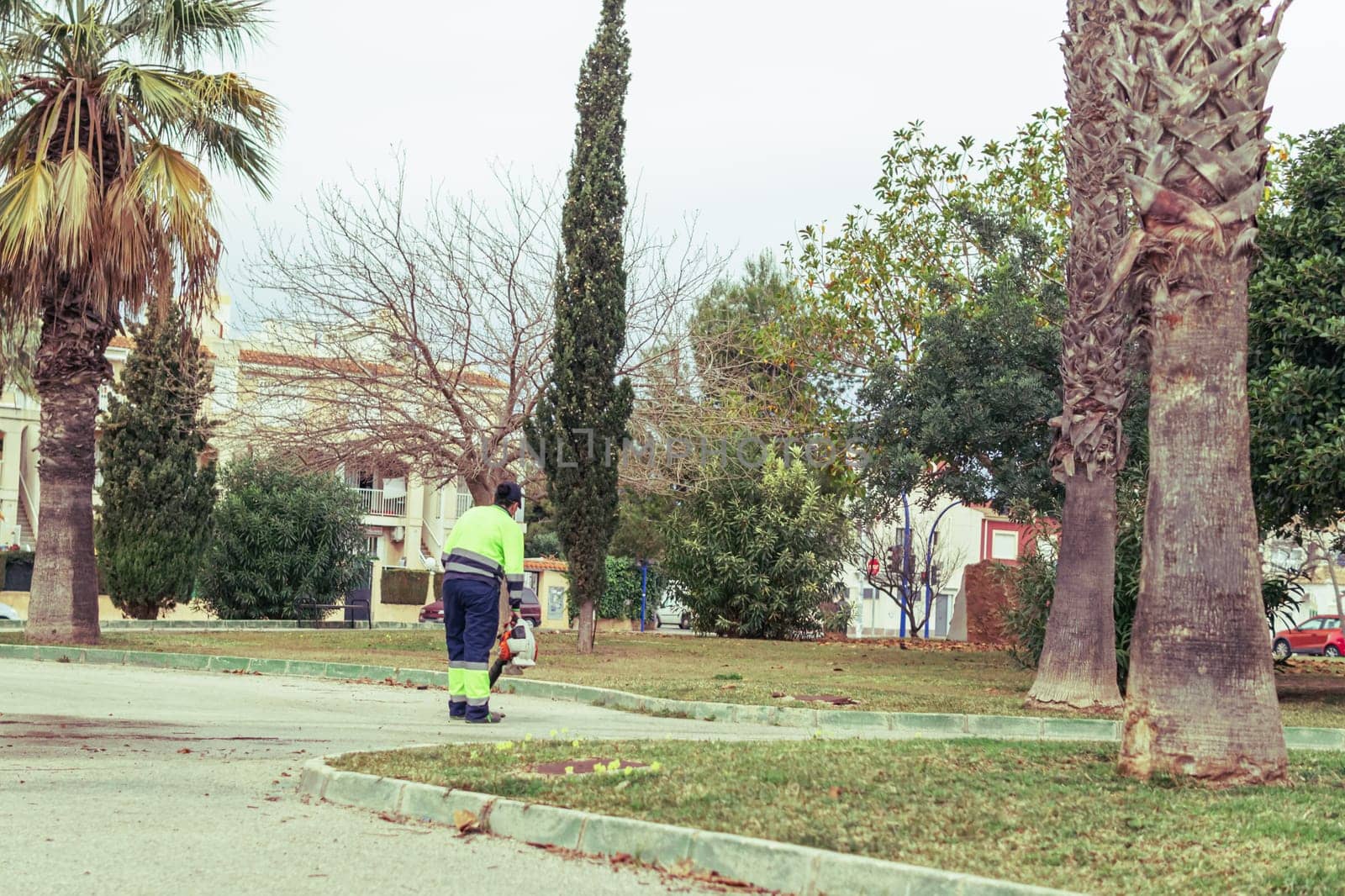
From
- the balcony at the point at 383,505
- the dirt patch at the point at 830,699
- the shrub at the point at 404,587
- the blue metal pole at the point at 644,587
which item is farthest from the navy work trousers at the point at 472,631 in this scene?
the balcony at the point at 383,505

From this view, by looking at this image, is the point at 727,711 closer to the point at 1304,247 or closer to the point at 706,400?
the point at 1304,247

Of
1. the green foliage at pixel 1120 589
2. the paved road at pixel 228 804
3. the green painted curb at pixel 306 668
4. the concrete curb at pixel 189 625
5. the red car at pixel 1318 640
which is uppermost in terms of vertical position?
the green foliage at pixel 1120 589

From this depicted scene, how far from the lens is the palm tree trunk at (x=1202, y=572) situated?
7738 mm

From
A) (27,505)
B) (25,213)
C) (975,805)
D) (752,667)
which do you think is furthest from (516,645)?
(27,505)

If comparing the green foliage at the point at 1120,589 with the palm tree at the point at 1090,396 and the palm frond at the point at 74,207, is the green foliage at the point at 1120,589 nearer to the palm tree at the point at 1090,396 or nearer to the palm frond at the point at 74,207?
the palm tree at the point at 1090,396

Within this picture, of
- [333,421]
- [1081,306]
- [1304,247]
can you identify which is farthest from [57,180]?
[1304,247]

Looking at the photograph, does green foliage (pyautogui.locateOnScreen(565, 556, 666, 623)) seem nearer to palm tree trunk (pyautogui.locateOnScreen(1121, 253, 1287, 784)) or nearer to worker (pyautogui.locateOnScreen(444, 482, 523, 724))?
worker (pyautogui.locateOnScreen(444, 482, 523, 724))

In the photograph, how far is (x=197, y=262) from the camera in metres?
18.7

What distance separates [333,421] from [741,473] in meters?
9.79

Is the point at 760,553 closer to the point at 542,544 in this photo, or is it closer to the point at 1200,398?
the point at 1200,398

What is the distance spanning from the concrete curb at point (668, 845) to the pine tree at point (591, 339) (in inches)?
529

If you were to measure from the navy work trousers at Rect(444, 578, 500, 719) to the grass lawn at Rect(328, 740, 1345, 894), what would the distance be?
2111 millimetres

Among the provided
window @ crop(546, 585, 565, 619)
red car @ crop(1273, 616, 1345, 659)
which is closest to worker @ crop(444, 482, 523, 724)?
window @ crop(546, 585, 565, 619)

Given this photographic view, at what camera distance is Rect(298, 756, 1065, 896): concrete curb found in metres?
5.27
